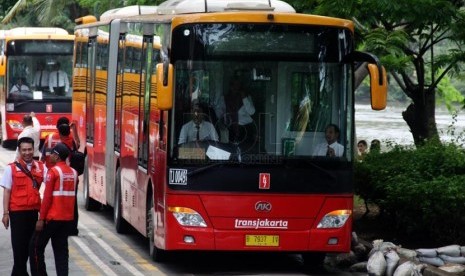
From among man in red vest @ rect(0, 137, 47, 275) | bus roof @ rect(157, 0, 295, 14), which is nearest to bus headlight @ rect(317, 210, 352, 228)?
bus roof @ rect(157, 0, 295, 14)

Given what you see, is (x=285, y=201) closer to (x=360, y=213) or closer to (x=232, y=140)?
(x=232, y=140)

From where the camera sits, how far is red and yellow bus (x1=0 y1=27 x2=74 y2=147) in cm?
3466

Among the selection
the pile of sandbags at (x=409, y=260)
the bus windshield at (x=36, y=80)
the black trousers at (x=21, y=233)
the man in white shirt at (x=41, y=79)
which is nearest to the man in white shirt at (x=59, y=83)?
the bus windshield at (x=36, y=80)

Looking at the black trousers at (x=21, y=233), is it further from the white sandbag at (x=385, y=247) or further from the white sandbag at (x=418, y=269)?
the white sandbag at (x=385, y=247)

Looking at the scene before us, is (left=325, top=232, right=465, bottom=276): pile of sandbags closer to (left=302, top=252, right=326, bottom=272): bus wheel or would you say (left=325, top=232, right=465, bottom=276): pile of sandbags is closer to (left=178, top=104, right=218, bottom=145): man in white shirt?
(left=302, top=252, right=326, bottom=272): bus wheel

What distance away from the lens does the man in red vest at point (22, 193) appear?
42.2 feet

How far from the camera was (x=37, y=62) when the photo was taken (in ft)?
115

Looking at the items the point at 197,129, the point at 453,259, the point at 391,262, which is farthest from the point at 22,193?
the point at 453,259

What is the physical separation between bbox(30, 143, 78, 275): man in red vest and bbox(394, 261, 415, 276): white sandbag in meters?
3.60

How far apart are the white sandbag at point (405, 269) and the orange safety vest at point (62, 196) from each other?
362 centimetres

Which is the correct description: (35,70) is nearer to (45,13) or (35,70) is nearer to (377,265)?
(45,13)

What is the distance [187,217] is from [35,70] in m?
21.4

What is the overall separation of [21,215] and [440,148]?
21.5 ft

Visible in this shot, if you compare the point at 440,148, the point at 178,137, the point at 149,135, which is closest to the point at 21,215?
the point at 178,137
